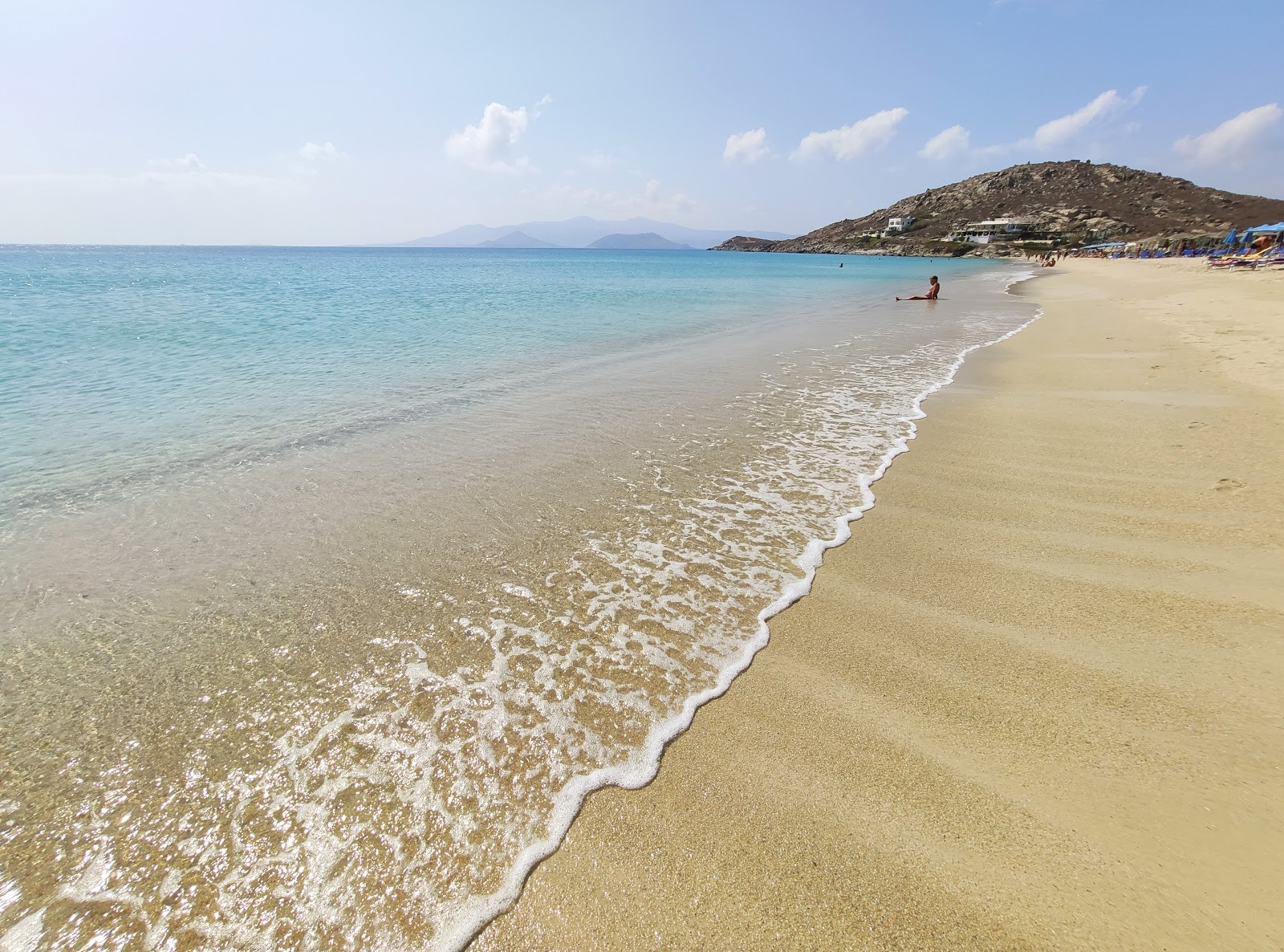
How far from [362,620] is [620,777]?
9.26 feet

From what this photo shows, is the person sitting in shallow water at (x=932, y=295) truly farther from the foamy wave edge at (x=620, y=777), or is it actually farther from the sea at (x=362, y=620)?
the foamy wave edge at (x=620, y=777)

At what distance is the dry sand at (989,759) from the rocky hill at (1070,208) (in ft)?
436

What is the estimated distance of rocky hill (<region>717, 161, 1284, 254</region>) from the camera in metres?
113

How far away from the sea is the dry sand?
1.24ft

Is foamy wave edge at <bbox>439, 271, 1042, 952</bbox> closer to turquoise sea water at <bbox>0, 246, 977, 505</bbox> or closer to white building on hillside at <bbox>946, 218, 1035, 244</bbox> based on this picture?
turquoise sea water at <bbox>0, 246, 977, 505</bbox>

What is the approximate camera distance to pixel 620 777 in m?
3.29

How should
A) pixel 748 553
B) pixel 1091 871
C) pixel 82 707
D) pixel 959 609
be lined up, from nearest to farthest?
pixel 1091 871 < pixel 82 707 < pixel 959 609 < pixel 748 553

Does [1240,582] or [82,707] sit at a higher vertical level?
[1240,582]

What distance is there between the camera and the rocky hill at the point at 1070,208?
113312 millimetres

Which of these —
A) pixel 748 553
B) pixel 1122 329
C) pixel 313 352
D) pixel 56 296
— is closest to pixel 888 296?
pixel 1122 329

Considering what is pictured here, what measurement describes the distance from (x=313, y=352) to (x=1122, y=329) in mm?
26662

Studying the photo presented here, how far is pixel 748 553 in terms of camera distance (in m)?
5.75

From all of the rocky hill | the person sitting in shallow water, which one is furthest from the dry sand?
the rocky hill

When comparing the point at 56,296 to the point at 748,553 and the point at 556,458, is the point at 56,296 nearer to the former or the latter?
the point at 556,458
